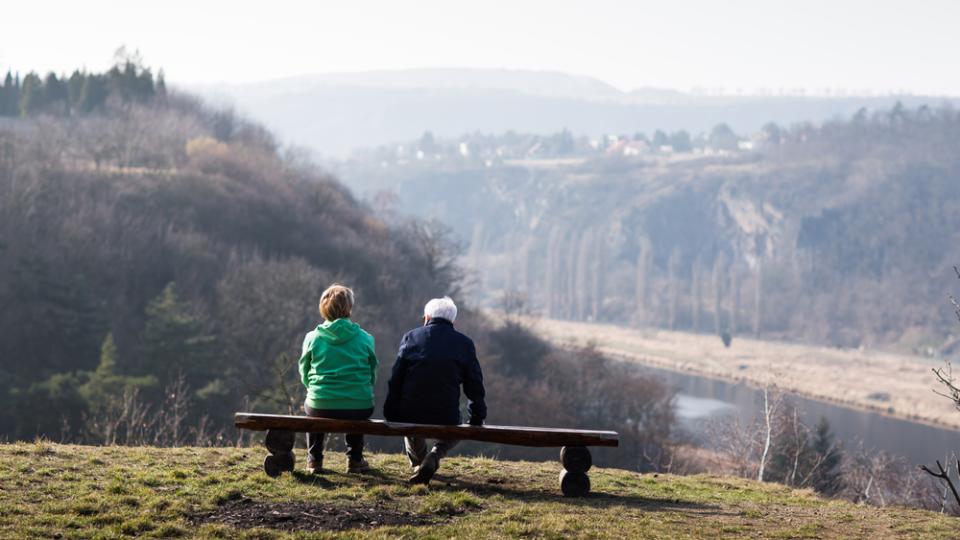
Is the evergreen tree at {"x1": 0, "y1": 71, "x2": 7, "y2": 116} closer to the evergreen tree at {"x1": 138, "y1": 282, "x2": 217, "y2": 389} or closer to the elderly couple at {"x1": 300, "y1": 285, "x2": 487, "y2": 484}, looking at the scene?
the evergreen tree at {"x1": 138, "y1": 282, "x2": 217, "y2": 389}

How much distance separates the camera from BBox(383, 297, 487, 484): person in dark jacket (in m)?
12.5

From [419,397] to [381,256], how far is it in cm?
7986

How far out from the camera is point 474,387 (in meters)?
12.6

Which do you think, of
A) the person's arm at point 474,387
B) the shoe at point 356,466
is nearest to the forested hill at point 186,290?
the shoe at point 356,466

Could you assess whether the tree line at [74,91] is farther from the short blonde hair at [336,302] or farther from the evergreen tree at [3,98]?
the short blonde hair at [336,302]

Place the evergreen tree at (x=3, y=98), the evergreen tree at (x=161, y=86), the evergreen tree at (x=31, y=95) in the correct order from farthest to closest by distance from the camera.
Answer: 1. the evergreen tree at (x=161, y=86)
2. the evergreen tree at (x=3, y=98)
3. the evergreen tree at (x=31, y=95)

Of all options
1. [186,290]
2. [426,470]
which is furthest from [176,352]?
[426,470]

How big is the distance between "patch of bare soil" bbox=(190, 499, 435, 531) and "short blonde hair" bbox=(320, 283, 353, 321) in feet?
6.71

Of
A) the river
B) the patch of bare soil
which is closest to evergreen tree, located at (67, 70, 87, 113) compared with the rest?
the river

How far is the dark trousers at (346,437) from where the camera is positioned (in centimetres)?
1257

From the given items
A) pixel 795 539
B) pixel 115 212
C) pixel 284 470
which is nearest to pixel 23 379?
pixel 115 212

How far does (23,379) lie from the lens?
51312 millimetres

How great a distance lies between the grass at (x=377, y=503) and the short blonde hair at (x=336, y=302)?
1.68 metres

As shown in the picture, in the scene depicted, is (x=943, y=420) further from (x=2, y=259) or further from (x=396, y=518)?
A: (x=396, y=518)
